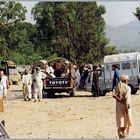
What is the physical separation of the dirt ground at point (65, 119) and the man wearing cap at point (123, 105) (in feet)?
2.48

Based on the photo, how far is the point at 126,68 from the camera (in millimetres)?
29031

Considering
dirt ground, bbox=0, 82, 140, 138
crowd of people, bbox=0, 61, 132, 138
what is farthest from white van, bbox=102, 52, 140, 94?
dirt ground, bbox=0, 82, 140, 138

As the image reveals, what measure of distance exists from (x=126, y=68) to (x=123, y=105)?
16.5m

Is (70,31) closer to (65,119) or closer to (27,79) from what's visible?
(27,79)

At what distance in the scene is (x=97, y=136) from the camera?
1381cm

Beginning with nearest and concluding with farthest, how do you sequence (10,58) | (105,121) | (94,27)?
(105,121)
(94,27)
(10,58)

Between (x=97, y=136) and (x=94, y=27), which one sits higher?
(x=94, y=27)

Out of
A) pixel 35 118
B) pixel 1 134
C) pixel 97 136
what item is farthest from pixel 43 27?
pixel 1 134

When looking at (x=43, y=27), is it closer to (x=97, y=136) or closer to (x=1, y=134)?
(x=97, y=136)

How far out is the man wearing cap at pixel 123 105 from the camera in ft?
41.3

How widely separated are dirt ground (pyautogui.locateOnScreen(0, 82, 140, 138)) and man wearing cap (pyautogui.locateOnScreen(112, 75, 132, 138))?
0.76 meters

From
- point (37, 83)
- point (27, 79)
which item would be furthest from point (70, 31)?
point (37, 83)

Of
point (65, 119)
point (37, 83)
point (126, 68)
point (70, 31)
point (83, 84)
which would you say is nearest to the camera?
point (65, 119)

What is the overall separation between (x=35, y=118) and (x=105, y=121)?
2.65 m
